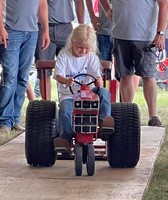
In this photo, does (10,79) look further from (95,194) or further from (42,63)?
(95,194)

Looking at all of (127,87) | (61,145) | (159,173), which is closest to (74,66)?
(61,145)

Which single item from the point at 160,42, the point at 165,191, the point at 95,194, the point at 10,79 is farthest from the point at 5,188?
the point at 160,42

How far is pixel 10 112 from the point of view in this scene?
7.57 metres

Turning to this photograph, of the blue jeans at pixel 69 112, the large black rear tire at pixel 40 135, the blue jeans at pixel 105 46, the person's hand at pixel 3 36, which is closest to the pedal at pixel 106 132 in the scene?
the blue jeans at pixel 69 112

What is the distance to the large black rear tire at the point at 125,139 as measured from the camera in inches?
213

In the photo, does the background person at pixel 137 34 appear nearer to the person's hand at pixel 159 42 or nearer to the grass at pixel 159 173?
the person's hand at pixel 159 42

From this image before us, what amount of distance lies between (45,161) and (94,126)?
66 centimetres

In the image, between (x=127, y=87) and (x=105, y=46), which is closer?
(x=127, y=87)

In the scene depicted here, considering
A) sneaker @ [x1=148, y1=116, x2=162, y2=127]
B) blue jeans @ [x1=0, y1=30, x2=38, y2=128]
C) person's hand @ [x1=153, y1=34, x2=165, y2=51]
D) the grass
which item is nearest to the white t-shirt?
the grass

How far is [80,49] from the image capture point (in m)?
5.64

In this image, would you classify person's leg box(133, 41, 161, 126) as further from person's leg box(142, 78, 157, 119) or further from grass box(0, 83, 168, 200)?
grass box(0, 83, 168, 200)

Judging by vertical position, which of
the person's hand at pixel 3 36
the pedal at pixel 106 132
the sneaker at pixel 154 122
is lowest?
the sneaker at pixel 154 122

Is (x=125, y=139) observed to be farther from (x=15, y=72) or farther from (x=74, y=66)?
(x=15, y=72)

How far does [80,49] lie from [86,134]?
814mm
